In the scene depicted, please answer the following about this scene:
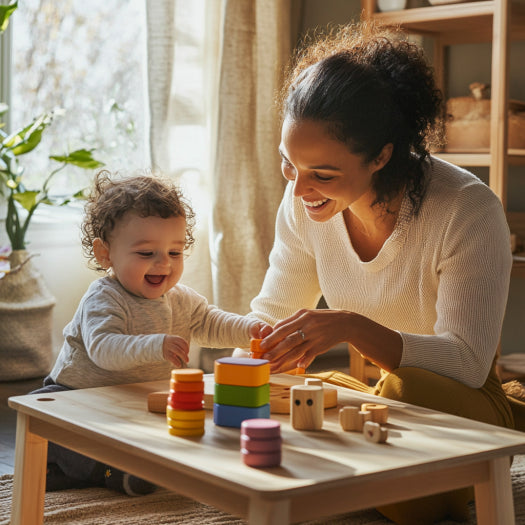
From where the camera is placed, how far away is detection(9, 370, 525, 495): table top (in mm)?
1094

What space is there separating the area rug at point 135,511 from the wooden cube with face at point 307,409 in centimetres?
51

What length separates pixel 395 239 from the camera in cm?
191

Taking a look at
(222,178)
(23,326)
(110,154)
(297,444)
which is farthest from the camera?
(110,154)

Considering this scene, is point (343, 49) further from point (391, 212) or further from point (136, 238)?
point (136, 238)

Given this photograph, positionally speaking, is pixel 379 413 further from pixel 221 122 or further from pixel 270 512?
pixel 221 122

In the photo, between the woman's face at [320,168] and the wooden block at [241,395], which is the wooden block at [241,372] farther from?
the woman's face at [320,168]

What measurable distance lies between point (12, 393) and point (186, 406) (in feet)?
6.04

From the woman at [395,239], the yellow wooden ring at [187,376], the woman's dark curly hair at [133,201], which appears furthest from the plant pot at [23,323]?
the yellow wooden ring at [187,376]

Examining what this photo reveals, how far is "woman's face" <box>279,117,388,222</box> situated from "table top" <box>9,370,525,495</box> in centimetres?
44

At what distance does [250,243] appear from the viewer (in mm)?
3477

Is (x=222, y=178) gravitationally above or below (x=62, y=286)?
above

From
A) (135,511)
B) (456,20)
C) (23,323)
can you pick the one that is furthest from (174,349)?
(456,20)

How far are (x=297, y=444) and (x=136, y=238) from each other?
0.68 meters

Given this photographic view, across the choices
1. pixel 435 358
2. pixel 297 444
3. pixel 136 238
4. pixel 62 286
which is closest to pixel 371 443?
pixel 297 444
